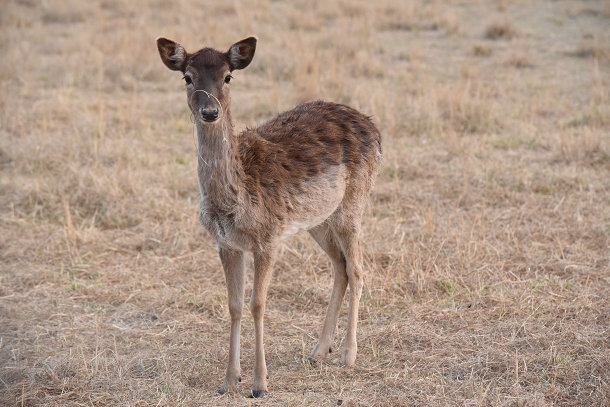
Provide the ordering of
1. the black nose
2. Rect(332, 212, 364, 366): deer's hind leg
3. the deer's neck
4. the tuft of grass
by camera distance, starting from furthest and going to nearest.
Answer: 1. the tuft of grass
2. Rect(332, 212, 364, 366): deer's hind leg
3. the deer's neck
4. the black nose

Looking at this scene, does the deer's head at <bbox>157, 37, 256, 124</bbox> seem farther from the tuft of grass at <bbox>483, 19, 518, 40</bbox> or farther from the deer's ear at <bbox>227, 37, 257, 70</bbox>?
the tuft of grass at <bbox>483, 19, 518, 40</bbox>

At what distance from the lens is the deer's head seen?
469 centimetres

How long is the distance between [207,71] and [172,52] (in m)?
0.38

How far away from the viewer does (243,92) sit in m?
12.2

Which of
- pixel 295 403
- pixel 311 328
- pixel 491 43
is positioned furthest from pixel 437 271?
pixel 491 43

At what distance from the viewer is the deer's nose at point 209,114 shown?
4609 mm

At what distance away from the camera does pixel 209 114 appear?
4613 mm

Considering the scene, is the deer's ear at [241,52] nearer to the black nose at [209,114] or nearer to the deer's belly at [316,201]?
the black nose at [209,114]

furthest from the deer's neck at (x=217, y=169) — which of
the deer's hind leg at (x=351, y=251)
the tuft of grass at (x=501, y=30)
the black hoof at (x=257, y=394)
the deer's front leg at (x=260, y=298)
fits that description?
the tuft of grass at (x=501, y=30)

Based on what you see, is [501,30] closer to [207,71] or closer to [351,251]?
[351,251]

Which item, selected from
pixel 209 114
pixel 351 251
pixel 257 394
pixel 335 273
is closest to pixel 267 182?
pixel 209 114

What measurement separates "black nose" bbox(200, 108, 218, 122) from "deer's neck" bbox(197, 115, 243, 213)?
0.60ft

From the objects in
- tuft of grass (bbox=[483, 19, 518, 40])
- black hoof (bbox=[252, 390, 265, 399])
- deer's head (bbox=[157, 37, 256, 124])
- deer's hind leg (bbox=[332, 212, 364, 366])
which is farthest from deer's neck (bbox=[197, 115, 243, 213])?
tuft of grass (bbox=[483, 19, 518, 40])

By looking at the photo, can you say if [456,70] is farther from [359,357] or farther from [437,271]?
[359,357]
